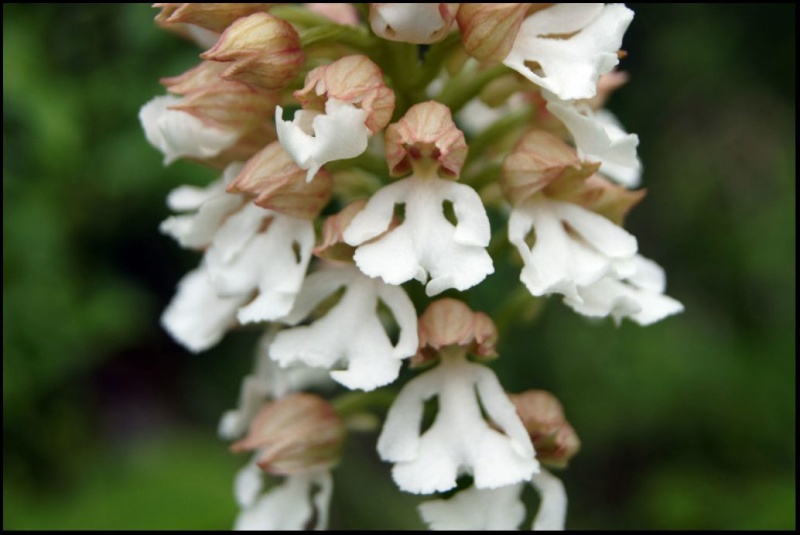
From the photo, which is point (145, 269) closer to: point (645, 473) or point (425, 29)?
point (645, 473)

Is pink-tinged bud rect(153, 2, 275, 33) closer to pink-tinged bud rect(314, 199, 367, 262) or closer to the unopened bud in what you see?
the unopened bud

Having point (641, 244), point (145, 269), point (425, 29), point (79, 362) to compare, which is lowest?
point (641, 244)

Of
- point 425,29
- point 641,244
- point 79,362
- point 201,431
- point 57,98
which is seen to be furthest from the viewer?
point 641,244

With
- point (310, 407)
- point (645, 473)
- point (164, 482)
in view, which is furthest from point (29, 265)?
point (645, 473)

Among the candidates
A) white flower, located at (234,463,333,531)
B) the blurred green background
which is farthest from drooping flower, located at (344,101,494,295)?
the blurred green background

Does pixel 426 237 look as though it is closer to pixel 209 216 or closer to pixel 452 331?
pixel 452 331

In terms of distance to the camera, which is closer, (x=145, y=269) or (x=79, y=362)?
(x=79, y=362)

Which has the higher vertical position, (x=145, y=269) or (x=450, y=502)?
(x=450, y=502)
